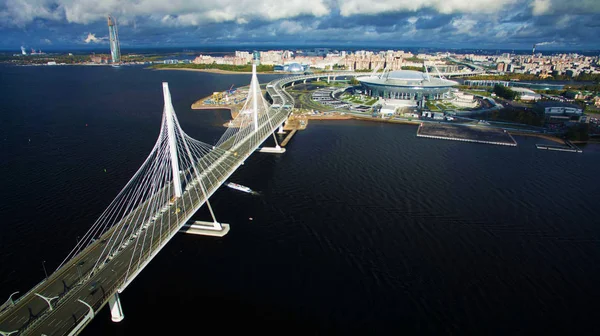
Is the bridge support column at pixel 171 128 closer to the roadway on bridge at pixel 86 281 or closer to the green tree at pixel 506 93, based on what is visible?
the roadway on bridge at pixel 86 281

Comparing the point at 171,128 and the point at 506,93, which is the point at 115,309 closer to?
the point at 171,128

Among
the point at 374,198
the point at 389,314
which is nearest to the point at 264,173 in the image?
the point at 374,198

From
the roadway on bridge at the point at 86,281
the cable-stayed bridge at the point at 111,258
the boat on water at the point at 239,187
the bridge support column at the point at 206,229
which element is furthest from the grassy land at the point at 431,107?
the roadway on bridge at the point at 86,281

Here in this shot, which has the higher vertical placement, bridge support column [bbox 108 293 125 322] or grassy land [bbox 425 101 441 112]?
grassy land [bbox 425 101 441 112]

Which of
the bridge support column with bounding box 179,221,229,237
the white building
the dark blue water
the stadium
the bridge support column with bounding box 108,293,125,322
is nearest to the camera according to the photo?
the bridge support column with bounding box 108,293,125,322

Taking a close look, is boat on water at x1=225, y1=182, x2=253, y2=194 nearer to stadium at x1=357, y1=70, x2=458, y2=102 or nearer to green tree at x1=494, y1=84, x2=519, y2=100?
stadium at x1=357, y1=70, x2=458, y2=102

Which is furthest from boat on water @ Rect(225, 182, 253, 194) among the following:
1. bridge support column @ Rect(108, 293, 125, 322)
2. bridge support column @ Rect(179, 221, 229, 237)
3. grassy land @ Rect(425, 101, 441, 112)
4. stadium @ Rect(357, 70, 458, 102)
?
stadium @ Rect(357, 70, 458, 102)
